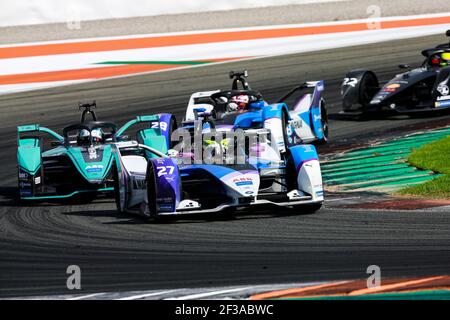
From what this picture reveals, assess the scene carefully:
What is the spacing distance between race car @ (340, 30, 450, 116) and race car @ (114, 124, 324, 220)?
7.75 meters

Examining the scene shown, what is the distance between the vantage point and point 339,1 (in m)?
40.9

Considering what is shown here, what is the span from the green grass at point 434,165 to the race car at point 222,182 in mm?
1647

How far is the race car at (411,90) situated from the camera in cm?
2173

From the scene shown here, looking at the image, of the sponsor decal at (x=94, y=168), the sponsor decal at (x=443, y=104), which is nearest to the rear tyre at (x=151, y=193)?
the sponsor decal at (x=94, y=168)

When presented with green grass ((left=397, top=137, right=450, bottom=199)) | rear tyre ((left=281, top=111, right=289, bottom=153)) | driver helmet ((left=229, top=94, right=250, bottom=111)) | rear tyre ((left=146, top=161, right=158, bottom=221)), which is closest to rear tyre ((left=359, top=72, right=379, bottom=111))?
green grass ((left=397, top=137, right=450, bottom=199))

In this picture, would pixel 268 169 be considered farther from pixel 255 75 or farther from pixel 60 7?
pixel 60 7

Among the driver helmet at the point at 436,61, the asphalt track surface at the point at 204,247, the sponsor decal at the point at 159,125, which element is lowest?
the asphalt track surface at the point at 204,247

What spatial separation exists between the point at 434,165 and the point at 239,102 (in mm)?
4288

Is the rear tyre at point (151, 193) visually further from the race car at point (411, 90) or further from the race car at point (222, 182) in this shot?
the race car at point (411, 90)

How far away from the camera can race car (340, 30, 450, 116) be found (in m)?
21.7

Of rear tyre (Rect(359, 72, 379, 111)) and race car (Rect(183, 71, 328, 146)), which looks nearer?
race car (Rect(183, 71, 328, 146))

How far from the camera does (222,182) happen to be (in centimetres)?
1316

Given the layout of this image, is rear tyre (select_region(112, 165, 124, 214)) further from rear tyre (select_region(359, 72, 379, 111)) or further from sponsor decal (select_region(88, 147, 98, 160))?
rear tyre (select_region(359, 72, 379, 111))

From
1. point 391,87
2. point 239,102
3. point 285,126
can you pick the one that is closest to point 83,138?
point 285,126
